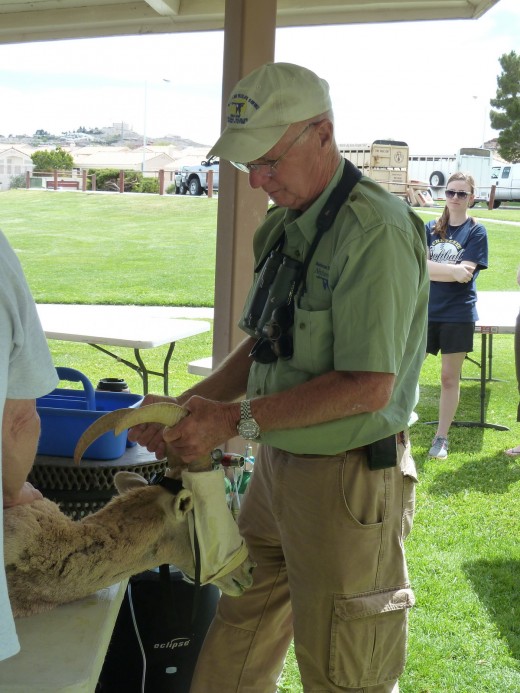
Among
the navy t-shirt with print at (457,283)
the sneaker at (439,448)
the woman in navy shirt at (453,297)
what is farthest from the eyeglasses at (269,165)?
the sneaker at (439,448)

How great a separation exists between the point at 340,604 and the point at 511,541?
3.50 meters

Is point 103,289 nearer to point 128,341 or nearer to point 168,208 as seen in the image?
point 128,341

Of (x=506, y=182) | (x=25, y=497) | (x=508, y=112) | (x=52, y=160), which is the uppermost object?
(x=508, y=112)

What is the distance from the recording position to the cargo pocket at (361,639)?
2361 mm

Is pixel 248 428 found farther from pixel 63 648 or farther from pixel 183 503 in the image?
pixel 63 648

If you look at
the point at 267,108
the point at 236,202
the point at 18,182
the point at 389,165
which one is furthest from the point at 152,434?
the point at 18,182

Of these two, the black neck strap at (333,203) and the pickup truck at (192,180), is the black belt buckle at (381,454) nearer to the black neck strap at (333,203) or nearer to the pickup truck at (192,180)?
the black neck strap at (333,203)

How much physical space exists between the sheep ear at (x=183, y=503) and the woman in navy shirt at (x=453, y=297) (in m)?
5.24

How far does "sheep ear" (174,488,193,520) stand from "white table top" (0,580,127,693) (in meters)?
0.26

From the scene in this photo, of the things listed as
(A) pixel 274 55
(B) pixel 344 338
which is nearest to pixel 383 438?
(B) pixel 344 338

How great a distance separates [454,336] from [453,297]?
0.35 m

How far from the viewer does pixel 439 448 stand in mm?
7234

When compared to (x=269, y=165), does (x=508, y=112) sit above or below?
above

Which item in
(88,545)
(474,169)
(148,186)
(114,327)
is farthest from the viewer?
(148,186)
